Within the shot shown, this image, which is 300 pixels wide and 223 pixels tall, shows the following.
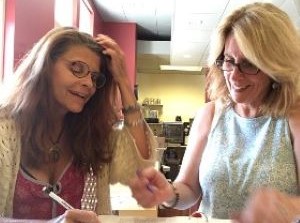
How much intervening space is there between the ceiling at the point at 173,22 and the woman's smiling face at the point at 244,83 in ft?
9.18

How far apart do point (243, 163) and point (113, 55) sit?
535mm

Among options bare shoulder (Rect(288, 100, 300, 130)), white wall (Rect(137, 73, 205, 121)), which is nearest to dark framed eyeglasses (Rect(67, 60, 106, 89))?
bare shoulder (Rect(288, 100, 300, 130))

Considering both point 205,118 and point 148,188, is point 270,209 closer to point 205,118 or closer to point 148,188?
point 148,188

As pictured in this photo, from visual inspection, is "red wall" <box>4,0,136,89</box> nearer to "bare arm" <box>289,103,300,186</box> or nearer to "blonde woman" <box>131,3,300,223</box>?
"blonde woman" <box>131,3,300,223</box>

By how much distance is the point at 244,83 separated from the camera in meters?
1.17

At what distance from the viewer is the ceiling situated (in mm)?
5082

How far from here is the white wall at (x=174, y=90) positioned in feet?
33.2

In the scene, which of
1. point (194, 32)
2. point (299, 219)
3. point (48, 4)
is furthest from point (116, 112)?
point (194, 32)

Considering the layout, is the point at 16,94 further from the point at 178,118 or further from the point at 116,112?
the point at 178,118

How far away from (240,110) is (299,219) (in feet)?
2.13

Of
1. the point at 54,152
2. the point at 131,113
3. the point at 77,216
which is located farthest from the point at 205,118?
the point at 77,216

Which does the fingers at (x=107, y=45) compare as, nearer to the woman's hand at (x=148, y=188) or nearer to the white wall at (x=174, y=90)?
the woman's hand at (x=148, y=188)

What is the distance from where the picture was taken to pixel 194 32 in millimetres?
6277

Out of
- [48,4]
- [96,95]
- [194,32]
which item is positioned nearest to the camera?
[96,95]
